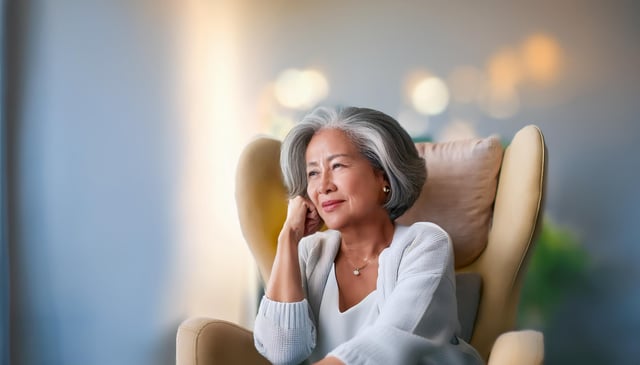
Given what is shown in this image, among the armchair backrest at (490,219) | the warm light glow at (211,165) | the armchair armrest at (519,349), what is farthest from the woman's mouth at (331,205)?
the warm light glow at (211,165)

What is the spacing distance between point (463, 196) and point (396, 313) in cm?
53

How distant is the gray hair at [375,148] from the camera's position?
67.4 inches

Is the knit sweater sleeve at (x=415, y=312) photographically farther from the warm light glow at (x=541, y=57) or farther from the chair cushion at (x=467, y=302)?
the warm light glow at (x=541, y=57)

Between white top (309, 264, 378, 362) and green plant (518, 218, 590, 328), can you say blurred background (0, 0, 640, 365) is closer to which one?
green plant (518, 218, 590, 328)

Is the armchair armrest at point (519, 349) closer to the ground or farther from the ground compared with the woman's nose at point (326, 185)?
closer to the ground

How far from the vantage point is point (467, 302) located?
5.97 feet

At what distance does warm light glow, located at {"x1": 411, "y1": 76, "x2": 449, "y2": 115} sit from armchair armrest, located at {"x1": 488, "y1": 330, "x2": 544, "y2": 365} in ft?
3.23

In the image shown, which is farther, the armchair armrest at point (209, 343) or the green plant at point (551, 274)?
the green plant at point (551, 274)

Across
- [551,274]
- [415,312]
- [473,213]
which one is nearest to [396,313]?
[415,312]

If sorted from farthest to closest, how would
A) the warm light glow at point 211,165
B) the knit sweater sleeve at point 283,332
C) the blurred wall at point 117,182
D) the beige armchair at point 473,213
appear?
the warm light glow at point 211,165
the blurred wall at point 117,182
the beige armchair at point 473,213
the knit sweater sleeve at point 283,332

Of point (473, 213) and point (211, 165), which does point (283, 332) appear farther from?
point (211, 165)

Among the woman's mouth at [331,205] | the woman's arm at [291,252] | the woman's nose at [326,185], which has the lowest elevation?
the woman's arm at [291,252]

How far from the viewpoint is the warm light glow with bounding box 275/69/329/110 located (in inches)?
97.7

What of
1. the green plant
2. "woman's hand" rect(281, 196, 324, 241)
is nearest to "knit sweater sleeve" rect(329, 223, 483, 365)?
"woman's hand" rect(281, 196, 324, 241)
